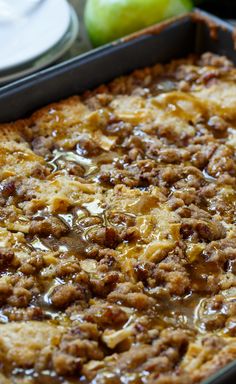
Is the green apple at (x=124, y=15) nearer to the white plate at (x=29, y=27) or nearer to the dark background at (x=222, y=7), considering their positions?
the white plate at (x=29, y=27)

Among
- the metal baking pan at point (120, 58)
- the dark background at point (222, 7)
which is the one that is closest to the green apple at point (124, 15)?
the metal baking pan at point (120, 58)

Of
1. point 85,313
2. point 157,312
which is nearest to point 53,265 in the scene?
point 85,313

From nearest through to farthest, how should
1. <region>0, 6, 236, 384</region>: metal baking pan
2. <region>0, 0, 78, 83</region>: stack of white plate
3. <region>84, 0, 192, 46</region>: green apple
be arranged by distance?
<region>0, 6, 236, 384</region>: metal baking pan, <region>0, 0, 78, 83</region>: stack of white plate, <region>84, 0, 192, 46</region>: green apple

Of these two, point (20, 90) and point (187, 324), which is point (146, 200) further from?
point (20, 90)

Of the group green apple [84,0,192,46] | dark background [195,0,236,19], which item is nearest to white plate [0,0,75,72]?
green apple [84,0,192,46]

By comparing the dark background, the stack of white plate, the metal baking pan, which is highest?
the stack of white plate

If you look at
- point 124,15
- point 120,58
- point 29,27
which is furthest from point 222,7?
point 29,27

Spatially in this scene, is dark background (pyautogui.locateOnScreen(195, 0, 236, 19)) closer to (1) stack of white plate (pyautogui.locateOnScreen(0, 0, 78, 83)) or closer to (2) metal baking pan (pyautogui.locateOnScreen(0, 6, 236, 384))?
(2) metal baking pan (pyautogui.locateOnScreen(0, 6, 236, 384))

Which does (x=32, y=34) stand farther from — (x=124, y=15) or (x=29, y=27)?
(x=124, y=15)
